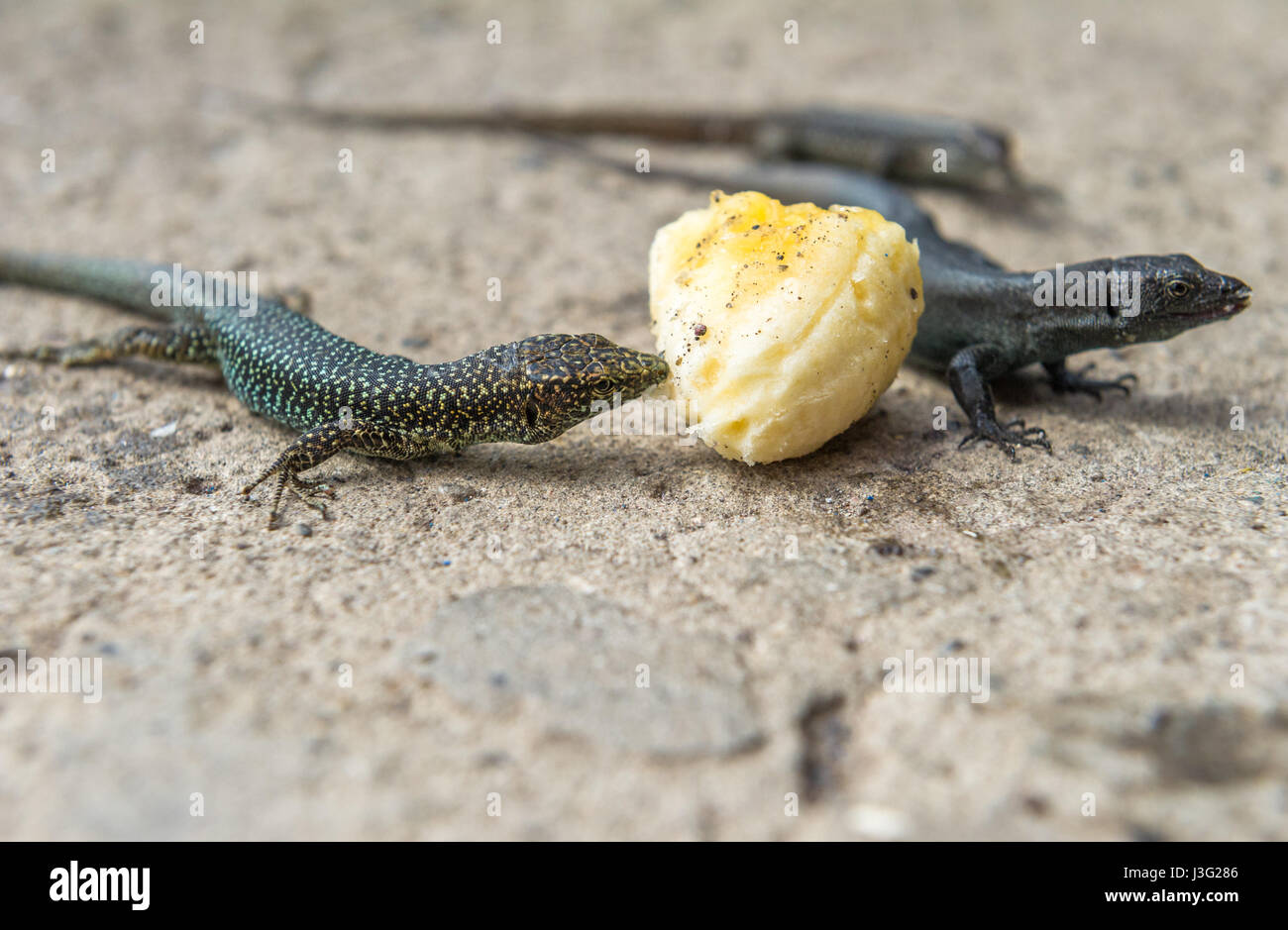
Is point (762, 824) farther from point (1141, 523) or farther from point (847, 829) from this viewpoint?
point (1141, 523)

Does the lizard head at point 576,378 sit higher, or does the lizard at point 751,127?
the lizard at point 751,127

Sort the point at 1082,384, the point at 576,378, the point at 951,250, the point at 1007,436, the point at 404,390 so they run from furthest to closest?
1. the point at 951,250
2. the point at 1082,384
3. the point at 1007,436
4. the point at 404,390
5. the point at 576,378

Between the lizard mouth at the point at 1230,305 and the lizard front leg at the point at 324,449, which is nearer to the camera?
the lizard front leg at the point at 324,449

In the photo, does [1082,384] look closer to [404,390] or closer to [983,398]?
[983,398]

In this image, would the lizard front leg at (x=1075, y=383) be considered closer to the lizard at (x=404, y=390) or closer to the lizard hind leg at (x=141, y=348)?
the lizard at (x=404, y=390)

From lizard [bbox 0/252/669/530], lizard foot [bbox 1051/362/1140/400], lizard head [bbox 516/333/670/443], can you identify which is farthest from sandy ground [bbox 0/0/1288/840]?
lizard head [bbox 516/333/670/443]

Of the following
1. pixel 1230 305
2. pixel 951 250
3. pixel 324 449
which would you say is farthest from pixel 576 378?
pixel 1230 305

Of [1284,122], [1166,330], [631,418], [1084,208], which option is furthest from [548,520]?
[1284,122]

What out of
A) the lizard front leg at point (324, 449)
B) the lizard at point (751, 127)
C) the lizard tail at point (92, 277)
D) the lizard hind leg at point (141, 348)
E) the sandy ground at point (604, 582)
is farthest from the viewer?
the lizard at point (751, 127)

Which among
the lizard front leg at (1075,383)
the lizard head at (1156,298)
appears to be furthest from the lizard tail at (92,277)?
the lizard head at (1156,298)
